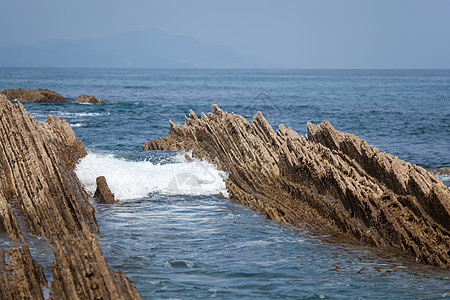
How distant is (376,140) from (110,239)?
2680 centimetres

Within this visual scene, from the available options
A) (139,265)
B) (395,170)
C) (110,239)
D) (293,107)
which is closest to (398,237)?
(395,170)

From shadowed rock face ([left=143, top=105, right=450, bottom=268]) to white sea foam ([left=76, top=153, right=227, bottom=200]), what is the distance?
28.2 inches

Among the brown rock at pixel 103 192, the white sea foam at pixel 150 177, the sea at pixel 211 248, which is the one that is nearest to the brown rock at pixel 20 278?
the sea at pixel 211 248

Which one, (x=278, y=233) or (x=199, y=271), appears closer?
(x=199, y=271)

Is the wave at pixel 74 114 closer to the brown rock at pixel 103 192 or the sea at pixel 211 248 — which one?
the sea at pixel 211 248

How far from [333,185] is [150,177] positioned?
8.67 m

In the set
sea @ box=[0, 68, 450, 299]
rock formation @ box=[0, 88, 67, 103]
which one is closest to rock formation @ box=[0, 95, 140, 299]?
sea @ box=[0, 68, 450, 299]

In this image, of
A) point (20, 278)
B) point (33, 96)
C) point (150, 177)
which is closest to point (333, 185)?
point (150, 177)

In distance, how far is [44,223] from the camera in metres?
12.9

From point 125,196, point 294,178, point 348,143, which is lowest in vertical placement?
point 125,196

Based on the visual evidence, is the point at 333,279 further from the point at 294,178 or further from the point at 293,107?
the point at 293,107

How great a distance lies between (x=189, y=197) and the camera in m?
19.2

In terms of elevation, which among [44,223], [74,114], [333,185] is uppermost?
[333,185]

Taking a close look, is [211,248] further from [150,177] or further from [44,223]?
[150,177]
